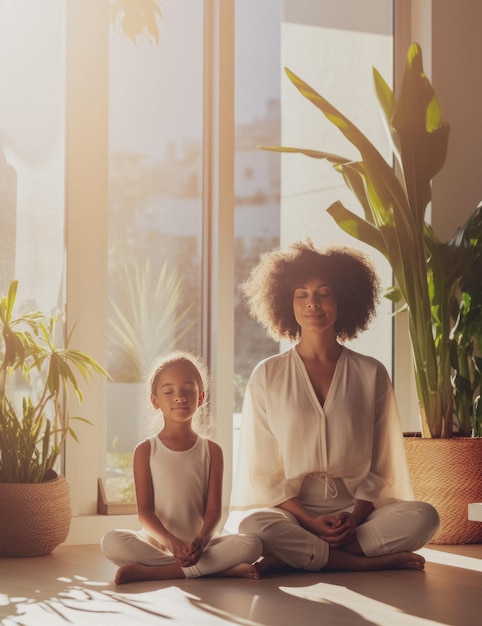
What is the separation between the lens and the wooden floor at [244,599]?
2.38 meters

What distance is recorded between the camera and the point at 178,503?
2951mm

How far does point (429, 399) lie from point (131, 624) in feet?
6.08

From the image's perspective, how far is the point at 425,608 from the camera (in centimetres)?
251

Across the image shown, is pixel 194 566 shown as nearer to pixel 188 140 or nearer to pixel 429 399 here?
pixel 429 399

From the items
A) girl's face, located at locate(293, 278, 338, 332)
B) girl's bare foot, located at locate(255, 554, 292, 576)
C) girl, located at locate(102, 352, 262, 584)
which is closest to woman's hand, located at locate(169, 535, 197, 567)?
girl, located at locate(102, 352, 262, 584)

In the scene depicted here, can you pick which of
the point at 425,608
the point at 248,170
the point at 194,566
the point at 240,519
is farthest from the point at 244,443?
the point at 248,170

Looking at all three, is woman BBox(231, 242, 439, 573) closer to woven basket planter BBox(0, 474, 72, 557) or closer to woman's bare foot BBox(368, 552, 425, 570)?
woman's bare foot BBox(368, 552, 425, 570)

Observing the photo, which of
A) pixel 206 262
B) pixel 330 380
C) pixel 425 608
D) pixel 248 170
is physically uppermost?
pixel 248 170

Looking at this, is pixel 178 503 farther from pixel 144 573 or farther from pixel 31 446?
pixel 31 446

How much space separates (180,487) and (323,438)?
1.53ft

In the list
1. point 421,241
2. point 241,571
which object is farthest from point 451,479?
point 241,571

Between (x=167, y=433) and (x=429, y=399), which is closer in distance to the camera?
(x=167, y=433)

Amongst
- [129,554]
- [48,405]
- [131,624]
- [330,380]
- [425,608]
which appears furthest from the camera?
[48,405]

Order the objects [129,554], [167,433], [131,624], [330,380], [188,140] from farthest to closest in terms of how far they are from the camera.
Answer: [188,140] → [330,380] → [167,433] → [129,554] → [131,624]
